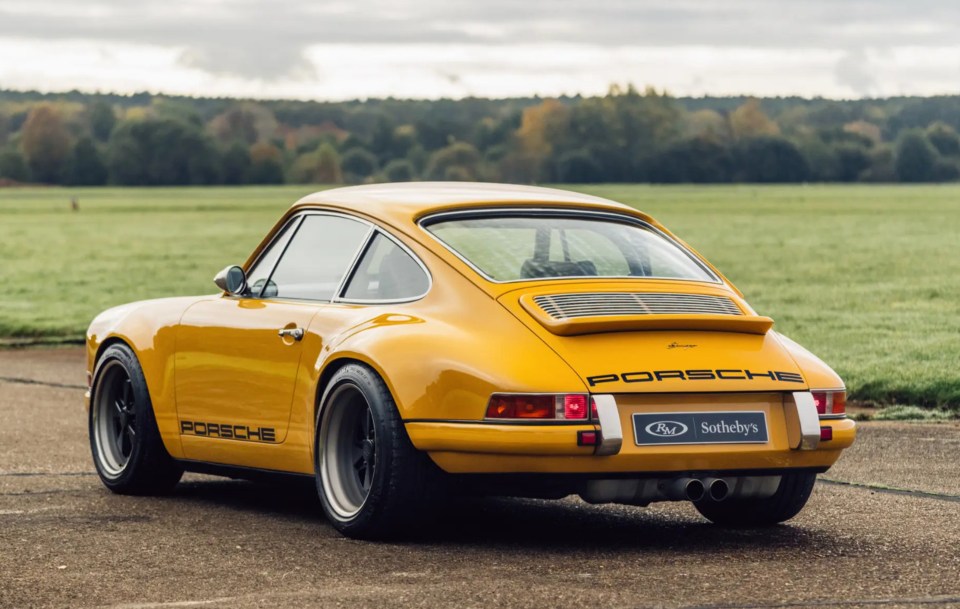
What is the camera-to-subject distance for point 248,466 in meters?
7.40

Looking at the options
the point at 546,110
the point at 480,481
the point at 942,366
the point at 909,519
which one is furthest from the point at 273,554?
the point at 546,110

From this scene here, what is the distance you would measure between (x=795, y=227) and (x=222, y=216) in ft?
106

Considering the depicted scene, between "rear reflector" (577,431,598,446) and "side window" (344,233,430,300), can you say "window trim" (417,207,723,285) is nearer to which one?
"side window" (344,233,430,300)

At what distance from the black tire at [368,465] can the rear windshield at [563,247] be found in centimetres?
70

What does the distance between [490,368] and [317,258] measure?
1601 millimetres

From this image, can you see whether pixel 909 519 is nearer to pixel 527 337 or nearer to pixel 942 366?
pixel 527 337

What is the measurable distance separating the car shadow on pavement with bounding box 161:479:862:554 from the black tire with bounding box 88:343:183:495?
18 cm

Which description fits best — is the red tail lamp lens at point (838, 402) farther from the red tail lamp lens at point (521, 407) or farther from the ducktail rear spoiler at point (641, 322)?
the red tail lamp lens at point (521, 407)

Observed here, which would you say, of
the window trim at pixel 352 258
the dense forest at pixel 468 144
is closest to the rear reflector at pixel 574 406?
the window trim at pixel 352 258

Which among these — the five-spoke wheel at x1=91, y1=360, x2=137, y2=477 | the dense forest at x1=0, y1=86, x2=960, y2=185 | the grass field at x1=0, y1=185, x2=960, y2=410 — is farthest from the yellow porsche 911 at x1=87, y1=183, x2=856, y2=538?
the dense forest at x1=0, y1=86, x2=960, y2=185

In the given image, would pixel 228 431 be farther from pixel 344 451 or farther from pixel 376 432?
pixel 376 432

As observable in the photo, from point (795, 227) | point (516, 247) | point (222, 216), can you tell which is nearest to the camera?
point (516, 247)

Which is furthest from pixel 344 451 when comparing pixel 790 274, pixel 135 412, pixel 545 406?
pixel 790 274

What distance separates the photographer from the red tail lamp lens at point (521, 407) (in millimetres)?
5965
